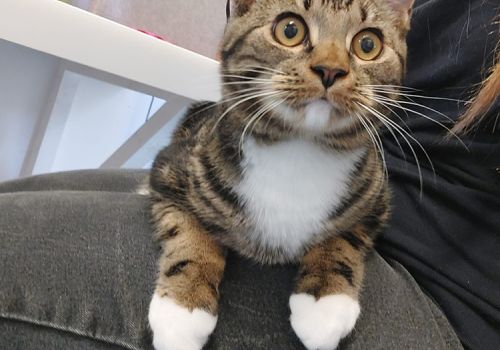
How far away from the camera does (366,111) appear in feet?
2.05

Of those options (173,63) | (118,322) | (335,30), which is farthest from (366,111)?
(173,63)

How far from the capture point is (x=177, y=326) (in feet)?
1.81

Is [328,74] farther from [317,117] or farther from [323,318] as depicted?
[323,318]

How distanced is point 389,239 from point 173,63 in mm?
573

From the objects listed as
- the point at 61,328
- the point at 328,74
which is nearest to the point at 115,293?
the point at 61,328

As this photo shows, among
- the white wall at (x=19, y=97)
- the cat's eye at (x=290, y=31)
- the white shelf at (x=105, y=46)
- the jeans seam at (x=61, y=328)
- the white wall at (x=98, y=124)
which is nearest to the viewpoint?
the jeans seam at (x=61, y=328)

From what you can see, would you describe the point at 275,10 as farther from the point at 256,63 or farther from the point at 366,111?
the point at 366,111

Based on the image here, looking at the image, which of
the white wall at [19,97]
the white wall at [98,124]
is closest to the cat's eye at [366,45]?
the white wall at [19,97]

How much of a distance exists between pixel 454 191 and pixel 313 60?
0.28 metres

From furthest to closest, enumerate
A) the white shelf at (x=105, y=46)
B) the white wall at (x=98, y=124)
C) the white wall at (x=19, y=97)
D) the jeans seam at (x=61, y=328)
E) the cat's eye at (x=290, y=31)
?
the white wall at (x=98, y=124) → the white wall at (x=19, y=97) → the white shelf at (x=105, y=46) → the cat's eye at (x=290, y=31) → the jeans seam at (x=61, y=328)

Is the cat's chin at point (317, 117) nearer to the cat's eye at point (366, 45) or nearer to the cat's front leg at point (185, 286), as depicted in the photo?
the cat's eye at point (366, 45)

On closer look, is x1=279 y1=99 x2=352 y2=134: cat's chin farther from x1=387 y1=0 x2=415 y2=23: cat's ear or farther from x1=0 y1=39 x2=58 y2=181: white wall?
x1=0 y1=39 x2=58 y2=181: white wall

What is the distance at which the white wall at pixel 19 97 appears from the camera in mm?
1762

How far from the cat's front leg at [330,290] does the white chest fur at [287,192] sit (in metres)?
0.03
